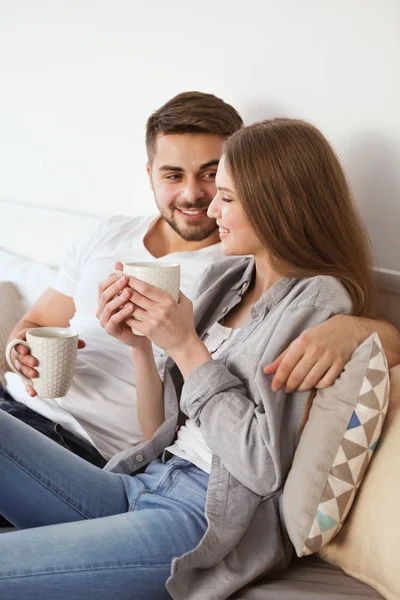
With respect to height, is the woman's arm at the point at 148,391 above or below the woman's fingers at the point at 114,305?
below

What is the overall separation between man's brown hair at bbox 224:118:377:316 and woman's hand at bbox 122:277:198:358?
206 millimetres

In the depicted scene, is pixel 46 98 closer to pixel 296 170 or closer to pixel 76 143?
pixel 76 143

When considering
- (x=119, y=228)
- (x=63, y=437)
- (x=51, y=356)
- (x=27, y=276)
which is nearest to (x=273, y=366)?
(x=51, y=356)

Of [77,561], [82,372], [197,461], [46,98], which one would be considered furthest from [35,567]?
[46,98]

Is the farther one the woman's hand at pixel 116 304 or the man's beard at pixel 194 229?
the man's beard at pixel 194 229

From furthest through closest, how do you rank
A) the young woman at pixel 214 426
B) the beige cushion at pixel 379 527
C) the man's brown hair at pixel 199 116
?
the man's brown hair at pixel 199 116, the young woman at pixel 214 426, the beige cushion at pixel 379 527

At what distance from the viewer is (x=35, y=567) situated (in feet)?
3.74

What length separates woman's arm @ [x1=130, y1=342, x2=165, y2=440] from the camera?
156cm

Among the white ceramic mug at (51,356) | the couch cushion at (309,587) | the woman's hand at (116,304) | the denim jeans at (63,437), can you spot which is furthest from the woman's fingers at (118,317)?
the couch cushion at (309,587)

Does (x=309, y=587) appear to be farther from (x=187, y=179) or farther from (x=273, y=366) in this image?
(x=187, y=179)

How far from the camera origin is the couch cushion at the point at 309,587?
113 centimetres

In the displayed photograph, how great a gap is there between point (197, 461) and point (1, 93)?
5.82 ft

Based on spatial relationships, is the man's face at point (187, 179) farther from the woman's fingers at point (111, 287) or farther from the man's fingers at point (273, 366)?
the man's fingers at point (273, 366)

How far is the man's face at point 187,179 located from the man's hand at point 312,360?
707 millimetres
